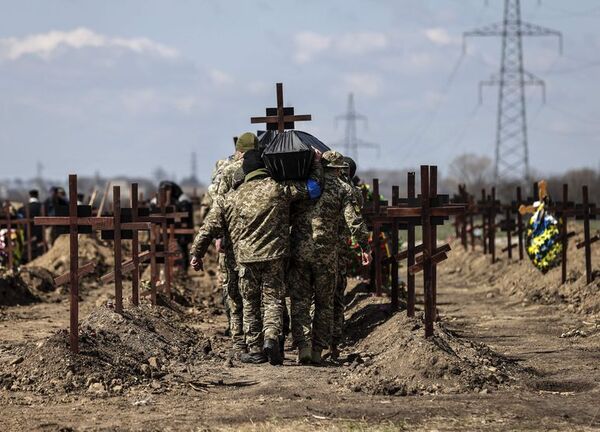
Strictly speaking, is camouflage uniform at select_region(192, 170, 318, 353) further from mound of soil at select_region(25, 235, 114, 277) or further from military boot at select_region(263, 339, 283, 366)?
mound of soil at select_region(25, 235, 114, 277)

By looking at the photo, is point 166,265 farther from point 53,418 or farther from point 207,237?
point 53,418

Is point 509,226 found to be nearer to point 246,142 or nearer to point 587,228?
point 587,228

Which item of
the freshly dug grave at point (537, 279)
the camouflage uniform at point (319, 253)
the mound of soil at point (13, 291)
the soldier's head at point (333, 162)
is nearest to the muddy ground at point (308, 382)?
the camouflage uniform at point (319, 253)

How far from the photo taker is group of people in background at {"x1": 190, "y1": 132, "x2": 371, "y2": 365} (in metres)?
12.2

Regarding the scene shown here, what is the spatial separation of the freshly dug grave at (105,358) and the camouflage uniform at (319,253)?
46.6 inches

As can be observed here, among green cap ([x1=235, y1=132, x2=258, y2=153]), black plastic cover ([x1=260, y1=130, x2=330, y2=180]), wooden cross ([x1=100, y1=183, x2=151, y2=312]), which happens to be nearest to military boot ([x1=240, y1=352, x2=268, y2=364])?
wooden cross ([x1=100, y1=183, x2=151, y2=312])

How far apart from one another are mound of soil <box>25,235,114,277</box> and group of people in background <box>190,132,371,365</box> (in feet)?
51.4

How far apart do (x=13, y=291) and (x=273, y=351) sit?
10.7 m

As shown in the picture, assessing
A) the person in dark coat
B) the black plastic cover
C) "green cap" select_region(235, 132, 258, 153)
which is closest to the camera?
the black plastic cover

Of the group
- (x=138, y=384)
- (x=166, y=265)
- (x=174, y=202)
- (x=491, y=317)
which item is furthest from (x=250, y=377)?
(x=174, y=202)

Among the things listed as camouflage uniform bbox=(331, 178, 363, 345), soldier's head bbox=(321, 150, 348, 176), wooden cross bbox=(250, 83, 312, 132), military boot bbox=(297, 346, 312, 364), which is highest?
wooden cross bbox=(250, 83, 312, 132)

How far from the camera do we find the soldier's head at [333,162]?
41.0 ft

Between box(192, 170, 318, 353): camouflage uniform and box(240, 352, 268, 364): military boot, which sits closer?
box(192, 170, 318, 353): camouflage uniform

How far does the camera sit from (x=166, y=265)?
1811cm
